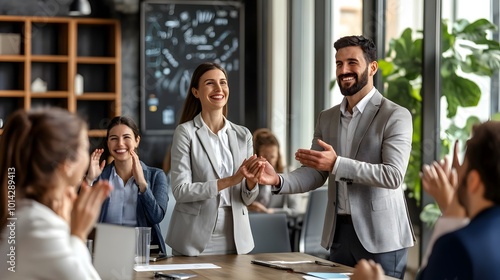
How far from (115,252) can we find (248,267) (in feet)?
2.26

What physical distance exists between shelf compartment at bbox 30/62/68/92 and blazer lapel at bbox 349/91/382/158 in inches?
210

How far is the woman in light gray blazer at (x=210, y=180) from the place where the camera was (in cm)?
356

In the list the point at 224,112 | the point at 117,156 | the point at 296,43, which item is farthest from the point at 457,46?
the point at 296,43

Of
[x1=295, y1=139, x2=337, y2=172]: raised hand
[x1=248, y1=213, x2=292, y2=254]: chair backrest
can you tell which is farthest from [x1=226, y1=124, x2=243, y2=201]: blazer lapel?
[x1=248, y1=213, x2=292, y2=254]: chair backrest

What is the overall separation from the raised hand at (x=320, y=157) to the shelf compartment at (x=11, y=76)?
18.1ft

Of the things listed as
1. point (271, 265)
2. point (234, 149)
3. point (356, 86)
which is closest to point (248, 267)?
point (271, 265)

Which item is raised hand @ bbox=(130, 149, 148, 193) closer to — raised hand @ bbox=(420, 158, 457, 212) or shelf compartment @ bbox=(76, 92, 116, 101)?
raised hand @ bbox=(420, 158, 457, 212)

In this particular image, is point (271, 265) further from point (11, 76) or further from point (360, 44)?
point (11, 76)

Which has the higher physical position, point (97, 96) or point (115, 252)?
point (97, 96)

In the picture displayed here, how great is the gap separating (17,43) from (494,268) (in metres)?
7.18

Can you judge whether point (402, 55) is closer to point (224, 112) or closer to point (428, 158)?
point (428, 158)

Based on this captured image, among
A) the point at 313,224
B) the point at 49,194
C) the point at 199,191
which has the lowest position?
the point at 313,224

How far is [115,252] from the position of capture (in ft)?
8.75

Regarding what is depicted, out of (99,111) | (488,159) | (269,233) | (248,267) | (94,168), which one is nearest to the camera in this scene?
(488,159)
